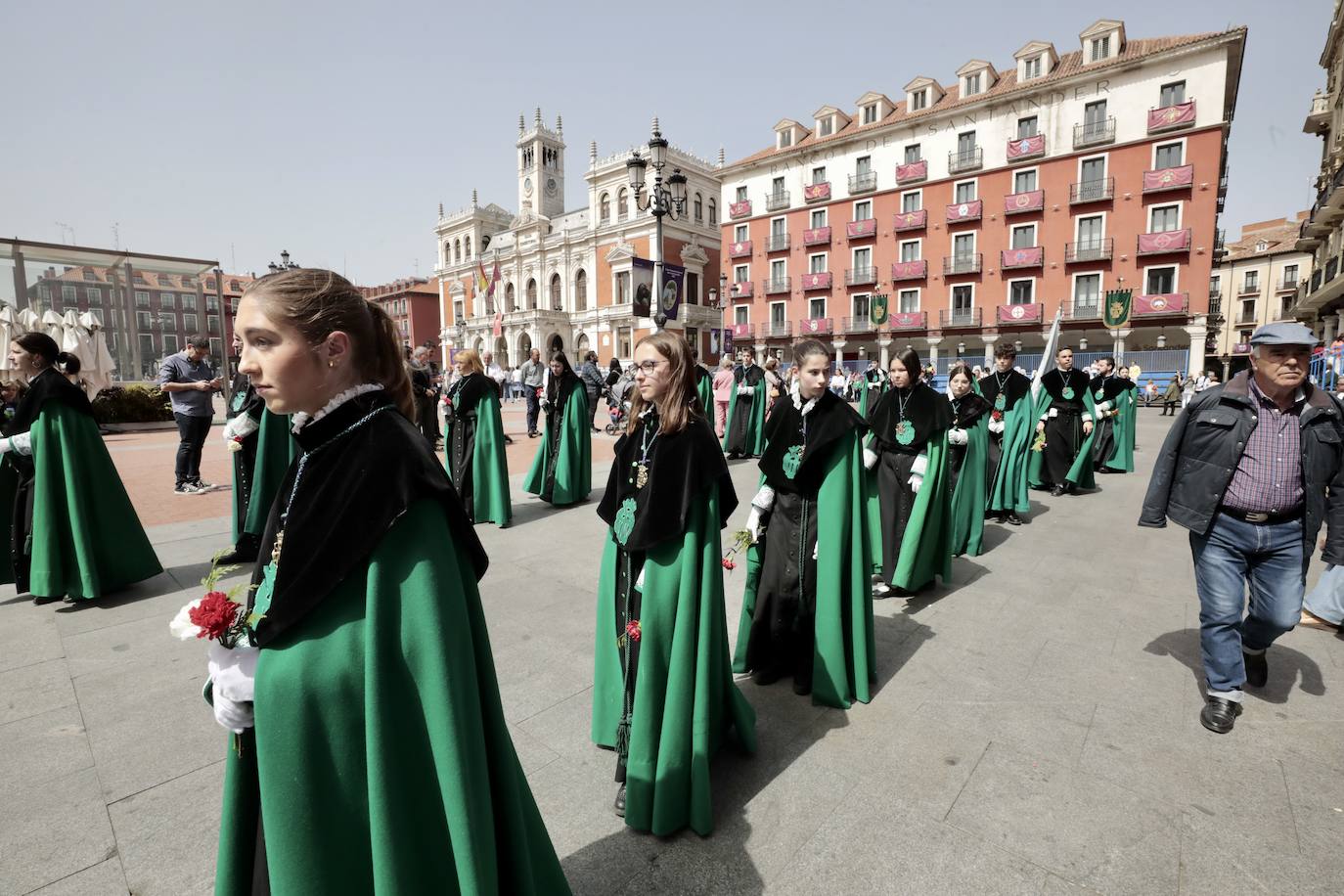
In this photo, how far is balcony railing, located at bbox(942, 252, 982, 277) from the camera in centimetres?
3322

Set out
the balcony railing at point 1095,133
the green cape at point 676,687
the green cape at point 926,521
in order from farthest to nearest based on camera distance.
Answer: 1. the balcony railing at point 1095,133
2. the green cape at point 926,521
3. the green cape at point 676,687

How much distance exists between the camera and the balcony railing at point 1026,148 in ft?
101

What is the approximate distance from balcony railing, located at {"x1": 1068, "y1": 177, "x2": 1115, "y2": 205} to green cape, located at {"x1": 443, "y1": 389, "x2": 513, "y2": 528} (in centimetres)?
3283

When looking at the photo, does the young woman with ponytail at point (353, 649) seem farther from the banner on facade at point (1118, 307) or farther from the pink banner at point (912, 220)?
the pink banner at point (912, 220)

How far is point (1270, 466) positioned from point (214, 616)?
4230mm

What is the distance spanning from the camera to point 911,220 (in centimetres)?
3475

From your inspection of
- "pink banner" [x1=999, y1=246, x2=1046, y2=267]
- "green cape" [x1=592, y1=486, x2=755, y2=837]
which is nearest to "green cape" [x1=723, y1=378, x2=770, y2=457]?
"green cape" [x1=592, y1=486, x2=755, y2=837]

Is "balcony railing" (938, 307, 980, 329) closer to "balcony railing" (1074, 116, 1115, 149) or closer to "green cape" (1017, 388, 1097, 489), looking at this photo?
"balcony railing" (1074, 116, 1115, 149)

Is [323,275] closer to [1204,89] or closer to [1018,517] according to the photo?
[1018,517]

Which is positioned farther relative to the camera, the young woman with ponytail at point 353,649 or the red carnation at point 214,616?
the red carnation at point 214,616

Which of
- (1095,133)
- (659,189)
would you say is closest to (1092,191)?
(1095,133)

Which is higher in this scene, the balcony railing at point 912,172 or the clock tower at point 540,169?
the clock tower at point 540,169

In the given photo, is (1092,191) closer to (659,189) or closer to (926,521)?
(659,189)

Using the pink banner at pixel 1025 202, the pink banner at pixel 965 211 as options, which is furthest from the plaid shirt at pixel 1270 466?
the pink banner at pixel 965 211
